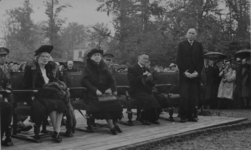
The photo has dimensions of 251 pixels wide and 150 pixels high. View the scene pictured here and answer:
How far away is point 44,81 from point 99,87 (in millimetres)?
1314

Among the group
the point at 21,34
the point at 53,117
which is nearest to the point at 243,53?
the point at 53,117

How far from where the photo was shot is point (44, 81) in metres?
5.81

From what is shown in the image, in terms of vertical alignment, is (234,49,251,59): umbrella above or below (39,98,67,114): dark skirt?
above

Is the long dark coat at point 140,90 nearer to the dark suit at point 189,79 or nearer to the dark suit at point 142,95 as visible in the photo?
the dark suit at point 142,95

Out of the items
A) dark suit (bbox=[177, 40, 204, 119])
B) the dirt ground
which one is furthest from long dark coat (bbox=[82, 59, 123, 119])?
dark suit (bbox=[177, 40, 204, 119])

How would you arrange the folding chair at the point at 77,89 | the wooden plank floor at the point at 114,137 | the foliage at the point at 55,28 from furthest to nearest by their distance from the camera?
the foliage at the point at 55,28, the folding chair at the point at 77,89, the wooden plank floor at the point at 114,137

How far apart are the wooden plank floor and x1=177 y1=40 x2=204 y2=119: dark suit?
44 cm

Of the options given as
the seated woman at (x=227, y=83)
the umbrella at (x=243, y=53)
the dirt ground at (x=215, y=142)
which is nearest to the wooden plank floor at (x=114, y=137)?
the dirt ground at (x=215, y=142)

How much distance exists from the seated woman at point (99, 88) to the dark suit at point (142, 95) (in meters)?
0.90

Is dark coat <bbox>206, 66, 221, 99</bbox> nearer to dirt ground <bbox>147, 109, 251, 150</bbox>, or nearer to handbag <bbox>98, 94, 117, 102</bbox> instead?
dirt ground <bbox>147, 109, 251, 150</bbox>

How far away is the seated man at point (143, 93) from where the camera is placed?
24.6ft

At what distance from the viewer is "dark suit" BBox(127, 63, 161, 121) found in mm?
7504

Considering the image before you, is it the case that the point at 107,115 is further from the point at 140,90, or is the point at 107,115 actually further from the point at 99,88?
the point at 140,90

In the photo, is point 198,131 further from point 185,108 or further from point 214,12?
point 214,12
